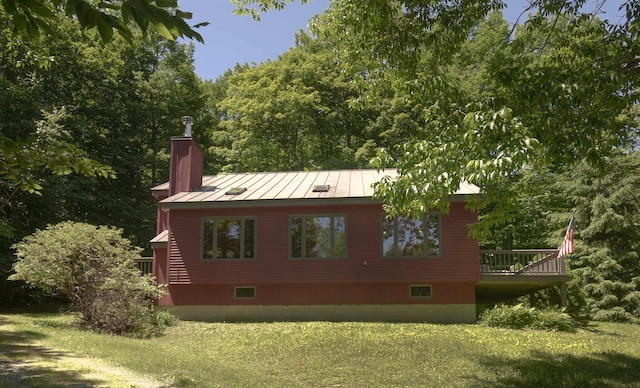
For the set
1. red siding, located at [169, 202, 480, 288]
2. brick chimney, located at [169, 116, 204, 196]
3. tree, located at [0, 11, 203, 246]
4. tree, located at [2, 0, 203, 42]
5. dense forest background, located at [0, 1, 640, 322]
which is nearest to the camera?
tree, located at [2, 0, 203, 42]

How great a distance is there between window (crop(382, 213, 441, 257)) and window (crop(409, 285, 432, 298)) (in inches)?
46.1

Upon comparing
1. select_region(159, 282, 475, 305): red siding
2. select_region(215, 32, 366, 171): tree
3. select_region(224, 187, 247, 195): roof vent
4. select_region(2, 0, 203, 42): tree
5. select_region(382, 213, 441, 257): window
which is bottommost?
select_region(159, 282, 475, 305): red siding

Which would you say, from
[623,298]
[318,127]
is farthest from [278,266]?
[318,127]

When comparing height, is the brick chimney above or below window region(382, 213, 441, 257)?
above

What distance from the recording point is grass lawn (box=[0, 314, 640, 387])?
29.5ft

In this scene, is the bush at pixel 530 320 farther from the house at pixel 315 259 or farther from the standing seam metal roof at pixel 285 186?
the standing seam metal roof at pixel 285 186

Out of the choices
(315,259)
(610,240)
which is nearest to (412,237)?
(315,259)

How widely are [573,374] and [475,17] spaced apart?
679 cm

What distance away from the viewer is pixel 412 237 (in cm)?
1666

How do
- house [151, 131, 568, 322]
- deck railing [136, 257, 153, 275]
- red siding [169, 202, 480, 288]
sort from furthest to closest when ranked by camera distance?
deck railing [136, 257, 153, 275], house [151, 131, 568, 322], red siding [169, 202, 480, 288]

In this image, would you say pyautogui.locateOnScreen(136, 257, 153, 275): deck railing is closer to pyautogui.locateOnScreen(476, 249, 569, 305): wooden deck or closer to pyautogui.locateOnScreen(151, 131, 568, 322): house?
pyautogui.locateOnScreen(151, 131, 568, 322): house

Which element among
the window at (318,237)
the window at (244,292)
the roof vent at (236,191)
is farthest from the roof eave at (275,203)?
the window at (244,292)

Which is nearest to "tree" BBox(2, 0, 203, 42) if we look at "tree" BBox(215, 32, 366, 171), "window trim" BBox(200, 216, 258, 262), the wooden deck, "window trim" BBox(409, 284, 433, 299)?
"window trim" BBox(200, 216, 258, 262)

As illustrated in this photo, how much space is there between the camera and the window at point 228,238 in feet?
56.8
